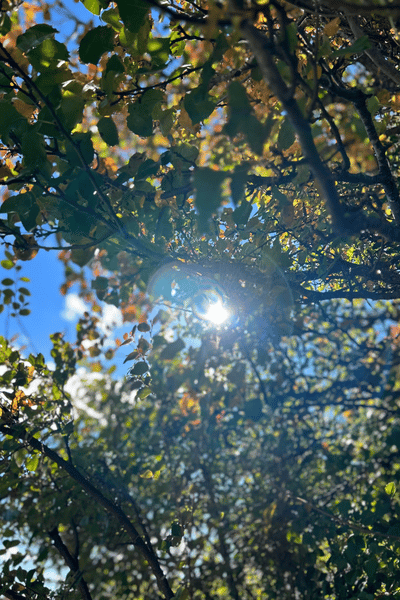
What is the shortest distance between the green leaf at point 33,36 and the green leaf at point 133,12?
9.8 inches

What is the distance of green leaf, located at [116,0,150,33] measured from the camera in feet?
3.73

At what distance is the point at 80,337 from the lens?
11.4ft

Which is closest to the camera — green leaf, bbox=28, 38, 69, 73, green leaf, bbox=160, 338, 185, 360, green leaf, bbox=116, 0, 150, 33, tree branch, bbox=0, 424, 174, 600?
green leaf, bbox=116, 0, 150, 33

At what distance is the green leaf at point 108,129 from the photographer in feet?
4.54

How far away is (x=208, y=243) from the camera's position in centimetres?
228

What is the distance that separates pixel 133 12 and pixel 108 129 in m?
0.36

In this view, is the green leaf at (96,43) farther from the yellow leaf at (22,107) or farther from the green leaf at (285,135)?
the green leaf at (285,135)

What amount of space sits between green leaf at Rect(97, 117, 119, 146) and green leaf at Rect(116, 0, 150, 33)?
292 mm

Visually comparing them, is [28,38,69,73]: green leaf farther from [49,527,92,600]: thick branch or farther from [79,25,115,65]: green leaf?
[49,527,92,600]: thick branch

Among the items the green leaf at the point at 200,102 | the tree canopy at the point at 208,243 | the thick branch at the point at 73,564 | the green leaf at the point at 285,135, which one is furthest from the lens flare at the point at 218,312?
the thick branch at the point at 73,564

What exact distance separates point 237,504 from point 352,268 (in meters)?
3.50

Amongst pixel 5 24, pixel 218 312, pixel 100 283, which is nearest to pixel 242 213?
pixel 218 312

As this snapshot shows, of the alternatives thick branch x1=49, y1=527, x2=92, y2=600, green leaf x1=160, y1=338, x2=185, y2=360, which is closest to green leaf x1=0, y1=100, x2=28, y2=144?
green leaf x1=160, y1=338, x2=185, y2=360

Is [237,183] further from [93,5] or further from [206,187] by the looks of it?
[93,5]
